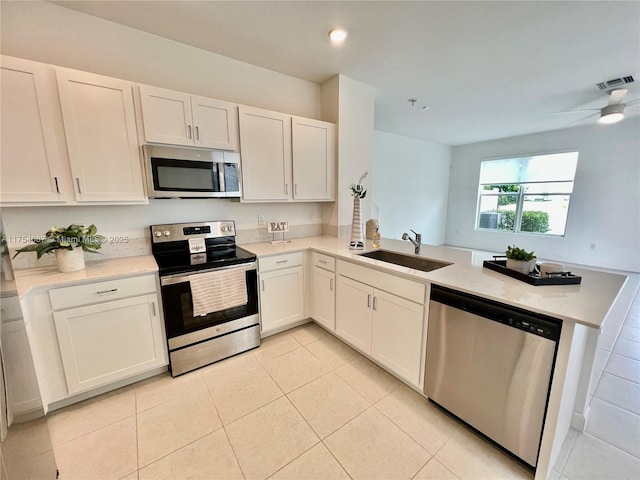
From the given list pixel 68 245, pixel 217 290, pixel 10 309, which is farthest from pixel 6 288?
pixel 217 290

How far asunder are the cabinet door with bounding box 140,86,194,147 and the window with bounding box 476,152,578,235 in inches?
276

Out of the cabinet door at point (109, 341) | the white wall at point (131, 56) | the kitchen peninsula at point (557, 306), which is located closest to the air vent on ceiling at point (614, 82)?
the kitchen peninsula at point (557, 306)

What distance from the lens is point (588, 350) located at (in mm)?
1447

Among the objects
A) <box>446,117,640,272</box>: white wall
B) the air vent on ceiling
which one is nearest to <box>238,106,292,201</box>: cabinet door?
the air vent on ceiling

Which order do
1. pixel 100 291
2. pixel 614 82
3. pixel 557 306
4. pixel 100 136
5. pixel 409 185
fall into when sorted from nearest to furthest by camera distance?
pixel 557 306, pixel 100 291, pixel 100 136, pixel 614 82, pixel 409 185

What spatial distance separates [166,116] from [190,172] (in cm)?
45

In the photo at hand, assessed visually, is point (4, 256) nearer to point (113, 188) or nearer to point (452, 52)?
point (113, 188)

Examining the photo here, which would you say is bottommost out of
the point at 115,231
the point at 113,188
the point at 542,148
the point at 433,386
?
the point at 433,386

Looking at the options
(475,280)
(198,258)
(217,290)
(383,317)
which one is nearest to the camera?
(475,280)

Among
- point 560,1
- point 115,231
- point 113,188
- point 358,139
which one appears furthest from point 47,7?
point 560,1

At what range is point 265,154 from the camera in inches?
101

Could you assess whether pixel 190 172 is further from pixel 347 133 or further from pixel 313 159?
pixel 347 133

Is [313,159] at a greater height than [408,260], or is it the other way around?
[313,159]

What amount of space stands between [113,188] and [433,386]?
106 inches
